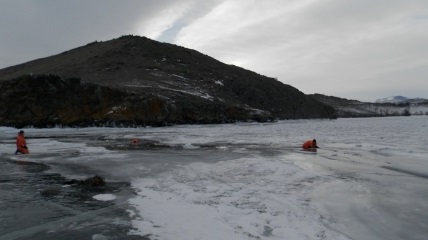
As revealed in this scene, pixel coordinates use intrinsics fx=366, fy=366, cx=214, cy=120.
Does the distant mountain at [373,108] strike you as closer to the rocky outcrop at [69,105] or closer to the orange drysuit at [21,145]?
the rocky outcrop at [69,105]

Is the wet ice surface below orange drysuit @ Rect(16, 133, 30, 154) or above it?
below

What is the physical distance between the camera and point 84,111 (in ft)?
131

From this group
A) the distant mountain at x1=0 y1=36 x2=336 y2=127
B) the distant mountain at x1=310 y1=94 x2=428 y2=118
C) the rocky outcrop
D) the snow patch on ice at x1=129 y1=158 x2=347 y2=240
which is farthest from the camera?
the distant mountain at x1=310 y1=94 x2=428 y2=118

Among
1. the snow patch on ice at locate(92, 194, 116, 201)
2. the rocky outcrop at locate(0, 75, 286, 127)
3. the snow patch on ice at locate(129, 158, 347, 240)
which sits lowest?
the snow patch on ice at locate(129, 158, 347, 240)

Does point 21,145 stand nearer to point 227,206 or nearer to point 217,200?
point 217,200

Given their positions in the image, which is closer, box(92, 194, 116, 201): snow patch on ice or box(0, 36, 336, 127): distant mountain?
box(92, 194, 116, 201): snow patch on ice

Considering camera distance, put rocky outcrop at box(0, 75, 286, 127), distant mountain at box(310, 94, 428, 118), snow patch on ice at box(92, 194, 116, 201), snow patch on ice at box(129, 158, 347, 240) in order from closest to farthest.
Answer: snow patch on ice at box(129, 158, 347, 240) < snow patch on ice at box(92, 194, 116, 201) < rocky outcrop at box(0, 75, 286, 127) < distant mountain at box(310, 94, 428, 118)

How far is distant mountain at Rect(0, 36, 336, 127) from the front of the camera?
3969cm

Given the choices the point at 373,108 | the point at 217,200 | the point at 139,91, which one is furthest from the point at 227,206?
the point at 373,108

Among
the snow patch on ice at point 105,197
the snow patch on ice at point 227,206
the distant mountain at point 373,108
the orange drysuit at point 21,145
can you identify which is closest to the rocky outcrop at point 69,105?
the orange drysuit at point 21,145

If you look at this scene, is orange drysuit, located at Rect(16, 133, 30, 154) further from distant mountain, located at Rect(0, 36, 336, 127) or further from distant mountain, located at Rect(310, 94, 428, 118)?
distant mountain, located at Rect(310, 94, 428, 118)

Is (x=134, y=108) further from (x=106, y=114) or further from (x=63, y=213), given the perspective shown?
(x=63, y=213)

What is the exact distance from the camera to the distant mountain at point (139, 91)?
39.7 meters

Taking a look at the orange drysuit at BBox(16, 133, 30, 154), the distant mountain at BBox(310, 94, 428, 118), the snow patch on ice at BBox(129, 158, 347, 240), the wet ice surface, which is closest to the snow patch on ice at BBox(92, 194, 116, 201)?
the wet ice surface
